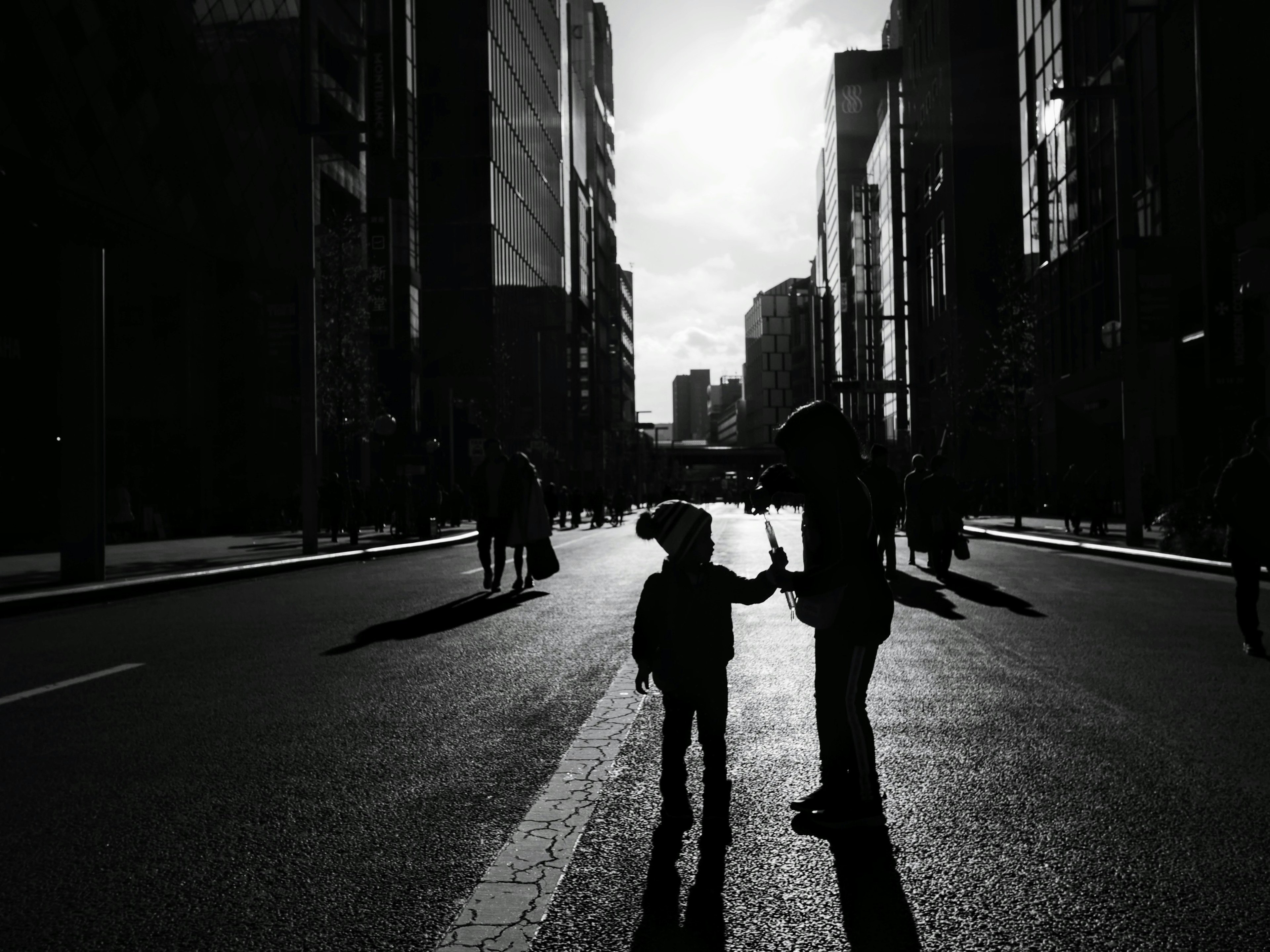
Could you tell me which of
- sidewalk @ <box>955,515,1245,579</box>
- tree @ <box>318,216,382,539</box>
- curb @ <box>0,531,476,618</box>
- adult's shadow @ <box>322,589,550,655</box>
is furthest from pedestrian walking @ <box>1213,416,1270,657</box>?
tree @ <box>318,216,382,539</box>

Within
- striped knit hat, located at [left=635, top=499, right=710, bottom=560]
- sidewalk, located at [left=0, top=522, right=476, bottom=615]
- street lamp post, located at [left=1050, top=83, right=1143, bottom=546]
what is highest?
street lamp post, located at [left=1050, top=83, right=1143, bottom=546]

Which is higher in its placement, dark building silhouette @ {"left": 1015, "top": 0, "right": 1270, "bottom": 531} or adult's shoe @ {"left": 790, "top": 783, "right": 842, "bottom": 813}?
dark building silhouette @ {"left": 1015, "top": 0, "right": 1270, "bottom": 531}

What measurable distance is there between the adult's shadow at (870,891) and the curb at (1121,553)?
12629 millimetres

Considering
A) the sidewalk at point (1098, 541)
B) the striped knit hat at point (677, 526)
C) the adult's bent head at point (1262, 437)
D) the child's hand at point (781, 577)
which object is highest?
the adult's bent head at point (1262, 437)

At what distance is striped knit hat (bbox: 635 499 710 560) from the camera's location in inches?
171

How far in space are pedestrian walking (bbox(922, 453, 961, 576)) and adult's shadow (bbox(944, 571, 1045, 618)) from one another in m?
0.32

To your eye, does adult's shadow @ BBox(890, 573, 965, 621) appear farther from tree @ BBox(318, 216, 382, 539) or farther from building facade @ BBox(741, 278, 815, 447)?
building facade @ BBox(741, 278, 815, 447)

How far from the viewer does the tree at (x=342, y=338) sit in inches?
1576

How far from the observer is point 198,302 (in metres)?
39.6

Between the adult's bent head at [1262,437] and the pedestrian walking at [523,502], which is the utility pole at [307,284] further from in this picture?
the adult's bent head at [1262,437]

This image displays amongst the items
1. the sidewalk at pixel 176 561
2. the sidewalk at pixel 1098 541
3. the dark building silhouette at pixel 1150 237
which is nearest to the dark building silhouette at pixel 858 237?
the dark building silhouette at pixel 1150 237

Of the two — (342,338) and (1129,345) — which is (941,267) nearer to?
(342,338)

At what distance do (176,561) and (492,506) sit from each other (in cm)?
857

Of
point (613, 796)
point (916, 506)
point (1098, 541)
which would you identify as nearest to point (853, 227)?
point (1098, 541)
